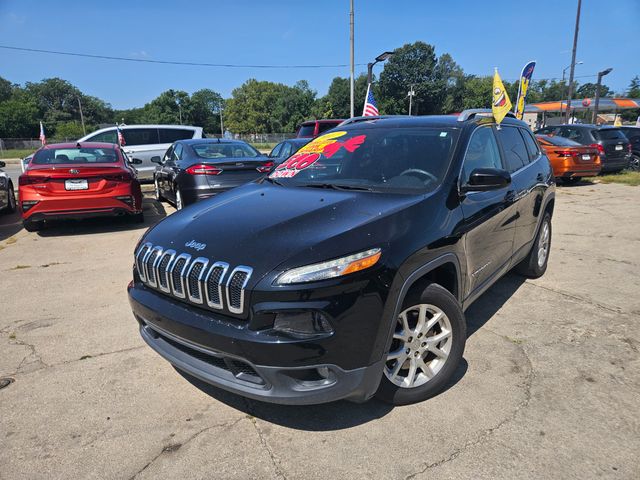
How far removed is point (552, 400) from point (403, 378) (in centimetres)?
95

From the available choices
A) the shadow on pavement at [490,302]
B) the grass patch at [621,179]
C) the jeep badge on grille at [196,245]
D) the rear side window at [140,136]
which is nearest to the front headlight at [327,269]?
the jeep badge on grille at [196,245]

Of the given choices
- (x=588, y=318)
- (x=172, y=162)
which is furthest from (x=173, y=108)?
(x=588, y=318)

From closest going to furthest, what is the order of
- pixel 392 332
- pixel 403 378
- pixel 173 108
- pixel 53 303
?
1. pixel 392 332
2. pixel 403 378
3. pixel 53 303
4. pixel 173 108

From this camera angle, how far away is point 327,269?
205cm

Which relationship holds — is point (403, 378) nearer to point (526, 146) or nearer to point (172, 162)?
A: point (526, 146)

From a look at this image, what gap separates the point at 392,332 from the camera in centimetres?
222

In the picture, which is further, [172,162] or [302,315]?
[172,162]

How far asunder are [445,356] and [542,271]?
9.52 feet

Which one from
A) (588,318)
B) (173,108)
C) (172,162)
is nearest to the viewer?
(588,318)

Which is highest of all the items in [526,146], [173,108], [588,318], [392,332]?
[173,108]

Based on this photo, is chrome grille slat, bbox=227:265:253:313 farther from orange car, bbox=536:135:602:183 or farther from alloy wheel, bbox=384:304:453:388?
orange car, bbox=536:135:602:183

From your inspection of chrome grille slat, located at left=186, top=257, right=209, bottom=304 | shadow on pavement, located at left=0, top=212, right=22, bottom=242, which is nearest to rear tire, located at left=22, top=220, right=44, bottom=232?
shadow on pavement, located at left=0, top=212, right=22, bottom=242

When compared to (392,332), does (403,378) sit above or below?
below

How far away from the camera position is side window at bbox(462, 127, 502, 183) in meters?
3.03
